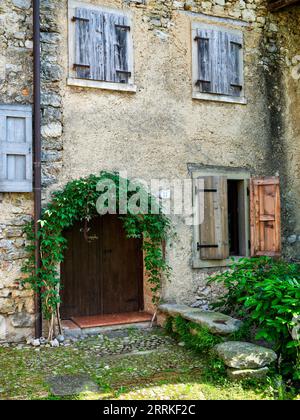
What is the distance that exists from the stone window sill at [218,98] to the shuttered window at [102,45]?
46.0 inches

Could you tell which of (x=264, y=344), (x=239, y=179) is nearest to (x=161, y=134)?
(x=239, y=179)

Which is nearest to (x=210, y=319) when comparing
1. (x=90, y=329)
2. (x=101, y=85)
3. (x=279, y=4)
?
(x=90, y=329)

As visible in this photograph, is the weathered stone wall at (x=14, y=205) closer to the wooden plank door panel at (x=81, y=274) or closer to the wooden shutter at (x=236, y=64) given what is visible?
the wooden plank door panel at (x=81, y=274)

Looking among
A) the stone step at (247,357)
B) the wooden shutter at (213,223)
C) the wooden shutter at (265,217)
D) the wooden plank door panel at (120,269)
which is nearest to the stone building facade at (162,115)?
the wooden shutter at (213,223)

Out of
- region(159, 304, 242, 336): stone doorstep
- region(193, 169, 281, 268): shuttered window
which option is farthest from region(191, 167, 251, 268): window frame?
region(159, 304, 242, 336): stone doorstep

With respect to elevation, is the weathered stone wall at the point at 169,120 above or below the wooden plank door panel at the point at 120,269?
above

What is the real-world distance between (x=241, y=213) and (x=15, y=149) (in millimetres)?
3845

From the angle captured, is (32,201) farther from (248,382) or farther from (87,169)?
(248,382)

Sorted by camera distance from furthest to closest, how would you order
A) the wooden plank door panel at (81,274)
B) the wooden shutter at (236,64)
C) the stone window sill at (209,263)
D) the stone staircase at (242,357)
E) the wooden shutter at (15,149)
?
the wooden shutter at (236,64) < the stone window sill at (209,263) < the wooden plank door panel at (81,274) < the wooden shutter at (15,149) < the stone staircase at (242,357)

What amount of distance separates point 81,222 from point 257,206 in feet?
9.43

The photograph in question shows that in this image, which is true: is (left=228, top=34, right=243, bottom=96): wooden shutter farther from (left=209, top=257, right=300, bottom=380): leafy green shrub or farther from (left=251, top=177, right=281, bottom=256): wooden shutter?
(left=209, top=257, right=300, bottom=380): leafy green shrub

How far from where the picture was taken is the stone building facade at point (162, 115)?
604cm

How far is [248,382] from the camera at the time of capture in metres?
4.38

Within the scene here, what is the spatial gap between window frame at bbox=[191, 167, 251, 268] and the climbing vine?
64 cm
